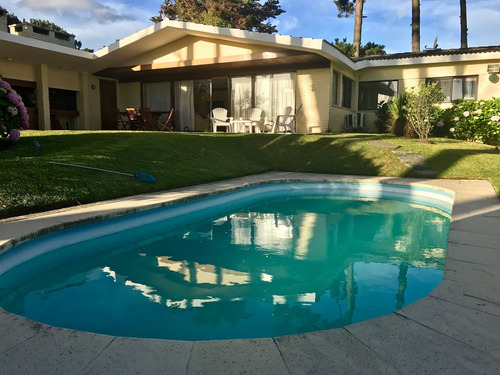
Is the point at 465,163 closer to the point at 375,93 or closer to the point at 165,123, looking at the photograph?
the point at 375,93

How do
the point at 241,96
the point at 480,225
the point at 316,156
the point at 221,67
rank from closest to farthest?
the point at 480,225
the point at 316,156
the point at 221,67
the point at 241,96

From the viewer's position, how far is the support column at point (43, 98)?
1407cm

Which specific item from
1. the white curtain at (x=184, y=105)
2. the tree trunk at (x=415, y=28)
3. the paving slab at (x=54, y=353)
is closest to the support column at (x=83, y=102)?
the white curtain at (x=184, y=105)

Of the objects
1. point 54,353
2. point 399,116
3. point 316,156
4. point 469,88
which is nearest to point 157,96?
point 316,156

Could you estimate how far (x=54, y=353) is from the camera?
5.76 ft

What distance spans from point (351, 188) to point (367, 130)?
8.28 meters

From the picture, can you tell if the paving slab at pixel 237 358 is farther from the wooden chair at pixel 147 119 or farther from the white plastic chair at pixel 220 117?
the wooden chair at pixel 147 119

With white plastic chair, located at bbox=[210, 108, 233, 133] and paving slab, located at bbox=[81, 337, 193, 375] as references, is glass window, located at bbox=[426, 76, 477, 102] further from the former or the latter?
paving slab, located at bbox=[81, 337, 193, 375]

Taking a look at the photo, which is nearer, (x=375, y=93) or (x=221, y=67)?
(x=221, y=67)

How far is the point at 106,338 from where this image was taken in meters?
1.89

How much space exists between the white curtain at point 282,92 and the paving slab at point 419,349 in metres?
12.4

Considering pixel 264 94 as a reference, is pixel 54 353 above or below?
below

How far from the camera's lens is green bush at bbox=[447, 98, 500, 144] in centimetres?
1177

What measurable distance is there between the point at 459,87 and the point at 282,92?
682 cm
